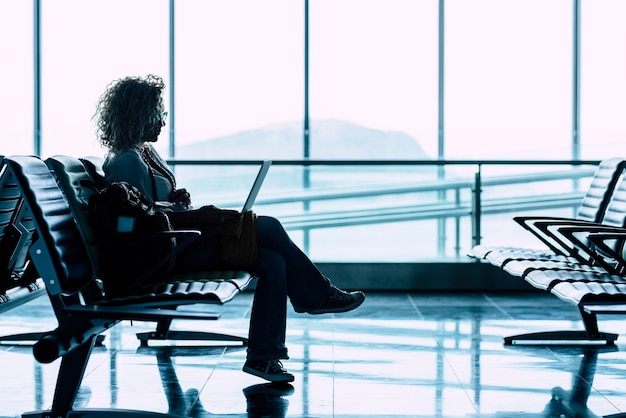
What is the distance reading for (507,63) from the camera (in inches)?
492

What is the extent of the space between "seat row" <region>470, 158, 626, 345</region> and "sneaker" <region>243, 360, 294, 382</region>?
0.90 m

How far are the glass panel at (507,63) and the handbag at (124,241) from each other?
24.1ft

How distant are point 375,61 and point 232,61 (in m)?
2.20

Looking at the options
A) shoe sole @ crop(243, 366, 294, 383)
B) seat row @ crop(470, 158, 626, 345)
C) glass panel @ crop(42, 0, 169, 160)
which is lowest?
shoe sole @ crop(243, 366, 294, 383)

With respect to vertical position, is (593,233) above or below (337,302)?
above

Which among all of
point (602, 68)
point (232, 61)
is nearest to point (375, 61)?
point (232, 61)

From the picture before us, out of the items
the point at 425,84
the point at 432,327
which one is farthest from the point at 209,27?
the point at 432,327

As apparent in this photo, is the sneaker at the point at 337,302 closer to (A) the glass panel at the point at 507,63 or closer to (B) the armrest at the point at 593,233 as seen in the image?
(B) the armrest at the point at 593,233

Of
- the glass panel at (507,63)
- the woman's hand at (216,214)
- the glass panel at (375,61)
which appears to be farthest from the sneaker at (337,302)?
the glass panel at (507,63)

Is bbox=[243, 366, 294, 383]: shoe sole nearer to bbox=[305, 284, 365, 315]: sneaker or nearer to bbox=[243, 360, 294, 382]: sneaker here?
bbox=[243, 360, 294, 382]: sneaker

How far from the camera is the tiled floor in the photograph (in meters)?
2.94

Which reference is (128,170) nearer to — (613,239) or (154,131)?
(154,131)

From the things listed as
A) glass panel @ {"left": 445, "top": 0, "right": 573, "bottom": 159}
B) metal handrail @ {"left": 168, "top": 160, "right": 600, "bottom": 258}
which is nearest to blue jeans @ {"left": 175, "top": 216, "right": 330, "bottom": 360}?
metal handrail @ {"left": 168, "top": 160, "right": 600, "bottom": 258}

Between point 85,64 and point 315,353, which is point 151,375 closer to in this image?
point 315,353
